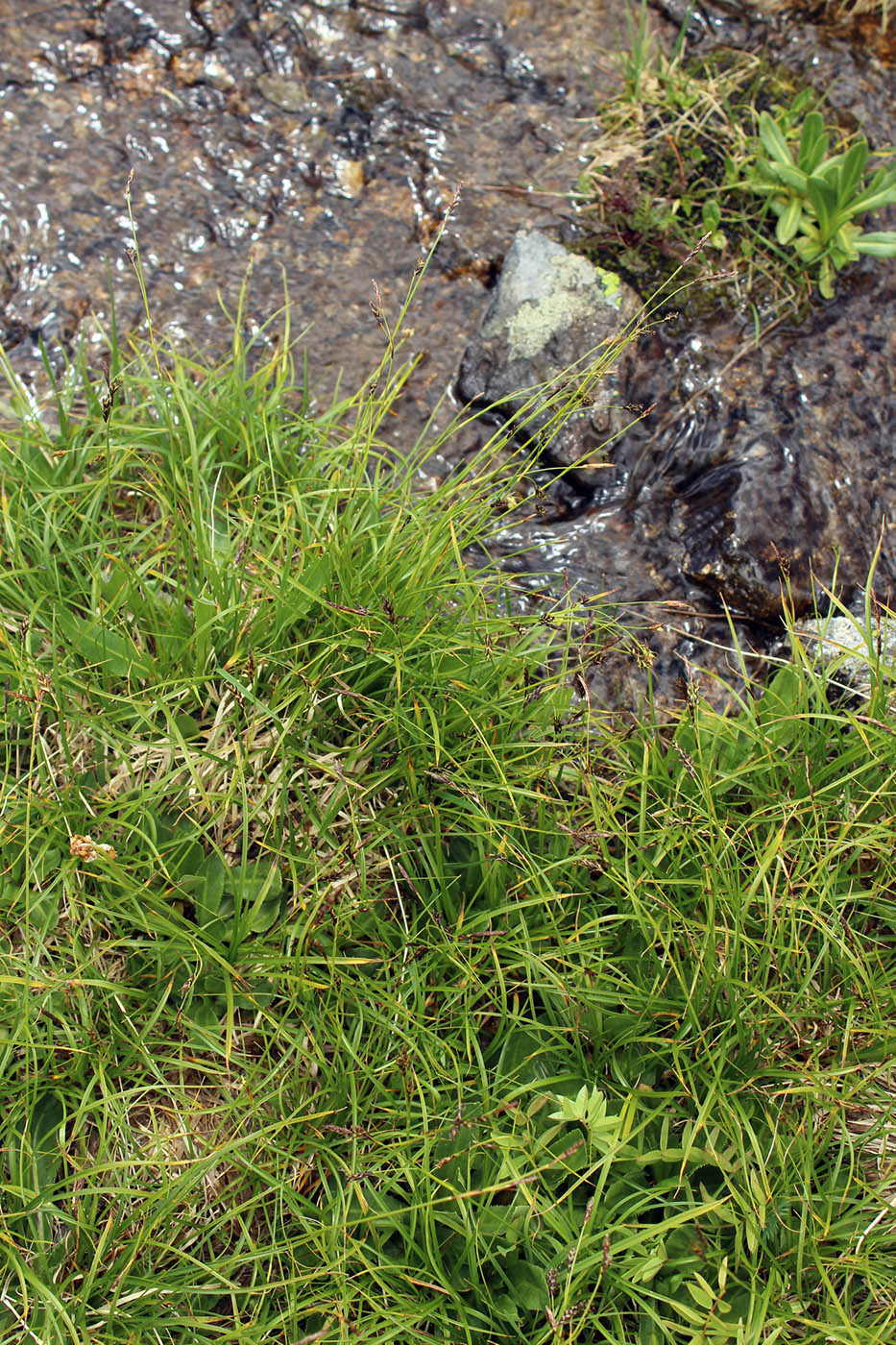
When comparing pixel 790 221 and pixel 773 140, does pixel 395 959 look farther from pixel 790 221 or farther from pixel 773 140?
pixel 773 140

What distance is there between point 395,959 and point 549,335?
2.11 meters

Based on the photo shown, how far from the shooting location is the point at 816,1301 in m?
1.97

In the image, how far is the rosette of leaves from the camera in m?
3.22

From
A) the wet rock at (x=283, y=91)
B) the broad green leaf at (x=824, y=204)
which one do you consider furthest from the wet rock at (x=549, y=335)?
the wet rock at (x=283, y=91)

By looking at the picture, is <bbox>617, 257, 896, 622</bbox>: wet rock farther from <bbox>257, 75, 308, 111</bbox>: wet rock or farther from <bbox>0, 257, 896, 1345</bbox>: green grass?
<bbox>257, 75, 308, 111</bbox>: wet rock

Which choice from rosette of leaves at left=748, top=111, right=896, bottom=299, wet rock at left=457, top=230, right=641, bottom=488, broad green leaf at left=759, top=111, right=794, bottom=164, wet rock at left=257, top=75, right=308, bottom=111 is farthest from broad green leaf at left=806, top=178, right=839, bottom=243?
wet rock at left=257, top=75, right=308, bottom=111

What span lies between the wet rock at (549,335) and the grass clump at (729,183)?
18 centimetres

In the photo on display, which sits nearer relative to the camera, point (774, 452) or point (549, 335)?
point (774, 452)

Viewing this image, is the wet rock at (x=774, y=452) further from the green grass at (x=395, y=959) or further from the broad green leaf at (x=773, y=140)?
the green grass at (x=395, y=959)

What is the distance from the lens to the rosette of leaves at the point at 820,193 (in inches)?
127

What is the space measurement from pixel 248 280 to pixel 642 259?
1.37 m

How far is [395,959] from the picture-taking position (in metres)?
2.24

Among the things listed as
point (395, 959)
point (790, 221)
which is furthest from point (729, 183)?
point (395, 959)

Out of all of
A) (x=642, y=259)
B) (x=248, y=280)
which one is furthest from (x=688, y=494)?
(x=248, y=280)
